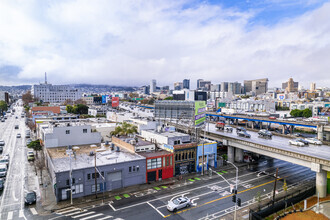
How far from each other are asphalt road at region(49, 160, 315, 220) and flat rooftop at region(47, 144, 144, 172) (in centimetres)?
788

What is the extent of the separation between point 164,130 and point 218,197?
29812mm

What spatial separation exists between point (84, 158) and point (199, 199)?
25395mm

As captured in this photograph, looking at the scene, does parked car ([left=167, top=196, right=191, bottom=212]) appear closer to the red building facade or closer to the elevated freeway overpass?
the red building facade

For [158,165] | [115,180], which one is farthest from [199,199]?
[115,180]

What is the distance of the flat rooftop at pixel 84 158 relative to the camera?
42531mm

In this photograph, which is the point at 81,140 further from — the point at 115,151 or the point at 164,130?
the point at 164,130

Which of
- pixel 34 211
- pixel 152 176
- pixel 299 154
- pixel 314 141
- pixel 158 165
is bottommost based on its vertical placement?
pixel 34 211

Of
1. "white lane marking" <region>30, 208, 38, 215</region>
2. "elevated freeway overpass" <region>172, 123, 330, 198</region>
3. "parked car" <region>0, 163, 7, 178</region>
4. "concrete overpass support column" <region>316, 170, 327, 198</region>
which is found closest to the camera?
"white lane marking" <region>30, 208, 38, 215</region>

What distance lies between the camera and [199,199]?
3962cm

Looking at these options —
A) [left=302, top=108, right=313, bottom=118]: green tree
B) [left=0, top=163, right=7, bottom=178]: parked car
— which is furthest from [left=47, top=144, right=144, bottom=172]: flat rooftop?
[left=302, top=108, right=313, bottom=118]: green tree

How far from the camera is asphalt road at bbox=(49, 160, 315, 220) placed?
34.2 metres

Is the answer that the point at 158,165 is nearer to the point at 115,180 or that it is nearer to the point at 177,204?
the point at 115,180

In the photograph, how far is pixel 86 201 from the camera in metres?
38.6

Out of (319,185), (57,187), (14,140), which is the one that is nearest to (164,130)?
(57,187)
